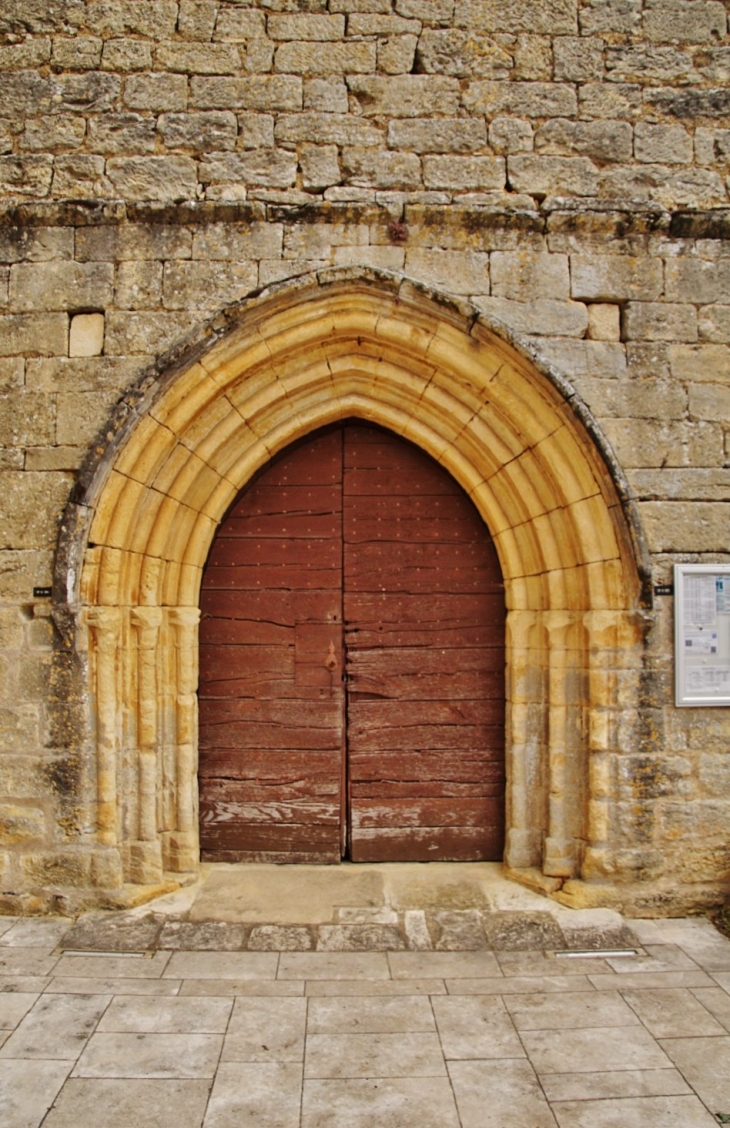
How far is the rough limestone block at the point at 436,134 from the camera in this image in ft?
13.0

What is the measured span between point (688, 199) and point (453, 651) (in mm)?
2599

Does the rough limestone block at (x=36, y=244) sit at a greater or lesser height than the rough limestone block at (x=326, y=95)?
lesser

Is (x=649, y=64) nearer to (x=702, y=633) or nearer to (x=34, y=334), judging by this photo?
(x=702, y=633)

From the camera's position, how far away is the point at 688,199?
158 inches

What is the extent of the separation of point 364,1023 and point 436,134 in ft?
13.1

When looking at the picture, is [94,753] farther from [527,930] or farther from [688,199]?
[688,199]

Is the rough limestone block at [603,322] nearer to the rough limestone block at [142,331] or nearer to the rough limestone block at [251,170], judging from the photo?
the rough limestone block at [251,170]

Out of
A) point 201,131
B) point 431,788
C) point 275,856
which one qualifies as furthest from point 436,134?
point 275,856

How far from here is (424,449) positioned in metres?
4.28

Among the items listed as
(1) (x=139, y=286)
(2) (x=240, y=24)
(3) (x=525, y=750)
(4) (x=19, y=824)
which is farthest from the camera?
(3) (x=525, y=750)

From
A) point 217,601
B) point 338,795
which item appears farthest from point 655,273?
point 338,795

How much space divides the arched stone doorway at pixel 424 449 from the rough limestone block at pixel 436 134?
2.43 feet

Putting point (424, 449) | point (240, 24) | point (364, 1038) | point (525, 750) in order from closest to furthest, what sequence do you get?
point (364, 1038)
point (240, 24)
point (525, 750)
point (424, 449)

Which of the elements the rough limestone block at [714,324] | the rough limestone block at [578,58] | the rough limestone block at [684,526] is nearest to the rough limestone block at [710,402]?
the rough limestone block at [714,324]
